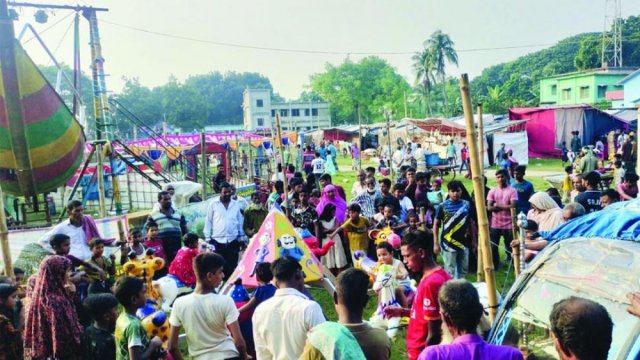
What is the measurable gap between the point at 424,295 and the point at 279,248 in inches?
115

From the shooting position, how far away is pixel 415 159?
80.7 ft

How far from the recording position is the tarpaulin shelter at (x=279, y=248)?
6324mm

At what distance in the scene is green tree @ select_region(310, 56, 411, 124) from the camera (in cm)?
8762

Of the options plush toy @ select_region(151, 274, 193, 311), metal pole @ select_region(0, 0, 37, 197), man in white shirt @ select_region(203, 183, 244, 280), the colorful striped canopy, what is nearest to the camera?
plush toy @ select_region(151, 274, 193, 311)

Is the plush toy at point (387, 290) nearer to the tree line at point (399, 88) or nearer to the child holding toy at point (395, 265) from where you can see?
the child holding toy at point (395, 265)

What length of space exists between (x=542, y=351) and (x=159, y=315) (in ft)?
10.5

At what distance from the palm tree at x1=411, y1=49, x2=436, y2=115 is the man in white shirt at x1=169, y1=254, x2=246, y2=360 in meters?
65.6

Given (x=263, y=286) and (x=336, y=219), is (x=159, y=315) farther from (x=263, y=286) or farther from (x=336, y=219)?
(x=336, y=219)

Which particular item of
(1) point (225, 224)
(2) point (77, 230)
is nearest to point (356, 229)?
(1) point (225, 224)

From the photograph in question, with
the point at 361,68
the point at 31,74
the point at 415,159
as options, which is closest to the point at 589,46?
the point at 361,68

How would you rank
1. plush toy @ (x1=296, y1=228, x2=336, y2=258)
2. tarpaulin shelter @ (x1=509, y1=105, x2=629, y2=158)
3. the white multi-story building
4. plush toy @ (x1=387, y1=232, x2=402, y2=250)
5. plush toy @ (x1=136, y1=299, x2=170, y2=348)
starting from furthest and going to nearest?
1. the white multi-story building
2. tarpaulin shelter @ (x1=509, y1=105, x2=629, y2=158)
3. plush toy @ (x1=296, y1=228, x2=336, y2=258)
4. plush toy @ (x1=387, y1=232, x2=402, y2=250)
5. plush toy @ (x1=136, y1=299, x2=170, y2=348)

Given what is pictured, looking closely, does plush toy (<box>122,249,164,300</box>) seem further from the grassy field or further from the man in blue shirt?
the man in blue shirt

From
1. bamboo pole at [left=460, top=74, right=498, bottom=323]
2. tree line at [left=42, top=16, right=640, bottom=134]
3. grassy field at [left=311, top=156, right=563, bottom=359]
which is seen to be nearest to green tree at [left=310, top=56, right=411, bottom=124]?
tree line at [left=42, top=16, right=640, bottom=134]

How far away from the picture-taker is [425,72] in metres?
68.2
